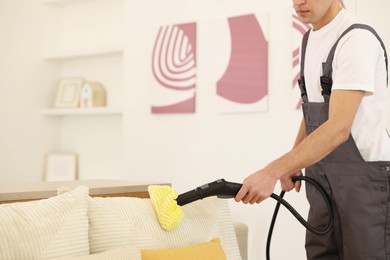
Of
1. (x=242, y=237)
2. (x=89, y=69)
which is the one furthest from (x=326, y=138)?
(x=89, y=69)

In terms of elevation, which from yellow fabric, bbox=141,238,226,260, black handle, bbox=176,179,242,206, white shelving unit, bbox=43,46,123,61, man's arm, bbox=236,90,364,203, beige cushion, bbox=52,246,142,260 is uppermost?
white shelving unit, bbox=43,46,123,61

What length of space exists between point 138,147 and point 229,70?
0.93m

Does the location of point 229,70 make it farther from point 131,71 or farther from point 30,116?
point 30,116

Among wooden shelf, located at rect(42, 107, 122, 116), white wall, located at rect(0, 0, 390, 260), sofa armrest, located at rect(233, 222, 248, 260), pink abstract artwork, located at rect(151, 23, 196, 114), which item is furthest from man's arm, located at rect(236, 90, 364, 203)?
wooden shelf, located at rect(42, 107, 122, 116)

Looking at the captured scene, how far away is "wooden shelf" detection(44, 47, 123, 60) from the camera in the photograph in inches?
192

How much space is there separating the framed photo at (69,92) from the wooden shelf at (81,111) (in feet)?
0.21

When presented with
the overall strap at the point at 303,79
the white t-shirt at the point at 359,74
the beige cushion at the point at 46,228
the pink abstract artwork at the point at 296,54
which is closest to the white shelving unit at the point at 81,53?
the pink abstract artwork at the point at 296,54

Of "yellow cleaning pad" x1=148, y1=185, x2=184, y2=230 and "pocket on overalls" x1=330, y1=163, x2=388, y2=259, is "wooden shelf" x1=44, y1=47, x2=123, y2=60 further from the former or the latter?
"pocket on overalls" x1=330, y1=163, x2=388, y2=259

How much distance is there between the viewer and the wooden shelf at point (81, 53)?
4879mm

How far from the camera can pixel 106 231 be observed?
6.61 ft

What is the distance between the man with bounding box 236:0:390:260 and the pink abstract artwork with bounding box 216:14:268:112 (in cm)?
172

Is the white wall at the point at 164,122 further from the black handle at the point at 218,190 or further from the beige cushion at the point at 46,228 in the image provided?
the beige cushion at the point at 46,228

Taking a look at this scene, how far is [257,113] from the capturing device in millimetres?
3906

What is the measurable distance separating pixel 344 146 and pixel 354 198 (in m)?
0.16
